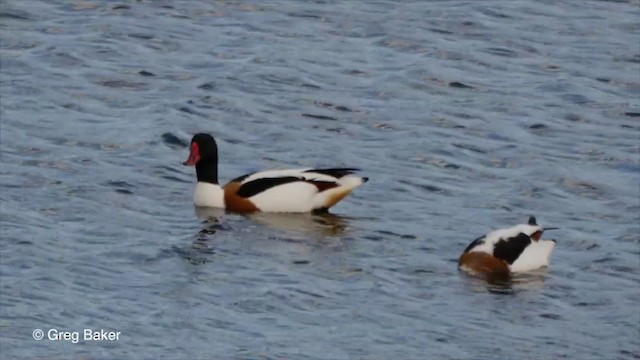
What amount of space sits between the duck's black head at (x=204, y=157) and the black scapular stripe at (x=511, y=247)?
11.4ft

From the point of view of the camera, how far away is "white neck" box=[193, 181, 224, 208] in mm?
18344

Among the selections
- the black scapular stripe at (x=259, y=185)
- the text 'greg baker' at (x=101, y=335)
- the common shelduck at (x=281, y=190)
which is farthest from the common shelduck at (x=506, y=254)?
the text 'greg baker' at (x=101, y=335)

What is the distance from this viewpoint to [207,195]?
723 inches

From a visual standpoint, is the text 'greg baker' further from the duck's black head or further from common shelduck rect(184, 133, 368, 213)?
the duck's black head

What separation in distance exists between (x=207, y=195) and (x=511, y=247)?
3.31m

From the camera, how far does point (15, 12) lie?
25516 millimetres

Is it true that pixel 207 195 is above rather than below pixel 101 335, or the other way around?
below

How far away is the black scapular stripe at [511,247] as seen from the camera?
53.2 ft

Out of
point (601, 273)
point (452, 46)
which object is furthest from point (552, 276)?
point (452, 46)

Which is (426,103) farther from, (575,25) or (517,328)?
(517,328)

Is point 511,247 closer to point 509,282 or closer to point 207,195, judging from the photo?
point 509,282

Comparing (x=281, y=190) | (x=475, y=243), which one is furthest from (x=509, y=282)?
(x=281, y=190)

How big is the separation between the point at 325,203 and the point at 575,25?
8333mm

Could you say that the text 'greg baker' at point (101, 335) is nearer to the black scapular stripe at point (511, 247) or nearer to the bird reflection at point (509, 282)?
the bird reflection at point (509, 282)
